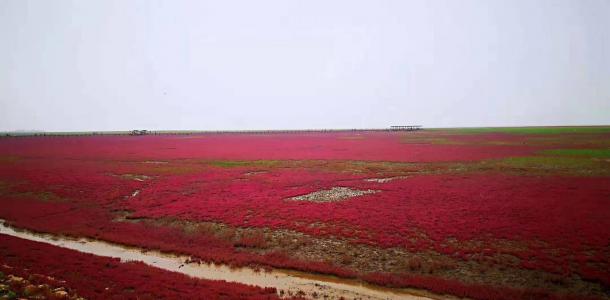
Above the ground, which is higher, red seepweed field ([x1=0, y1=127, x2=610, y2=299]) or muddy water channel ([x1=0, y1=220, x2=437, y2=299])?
red seepweed field ([x1=0, y1=127, x2=610, y2=299])

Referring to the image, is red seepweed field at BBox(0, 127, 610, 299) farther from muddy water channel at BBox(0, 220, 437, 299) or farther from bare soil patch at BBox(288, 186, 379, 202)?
muddy water channel at BBox(0, 220, 437, 299)

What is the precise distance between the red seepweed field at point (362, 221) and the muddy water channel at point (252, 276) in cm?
63

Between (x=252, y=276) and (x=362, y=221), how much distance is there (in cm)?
1019

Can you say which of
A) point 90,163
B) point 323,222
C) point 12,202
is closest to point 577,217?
point 323,222

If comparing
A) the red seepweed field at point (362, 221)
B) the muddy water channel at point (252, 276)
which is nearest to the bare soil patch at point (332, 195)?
the red seepweed field at point (362, 221)

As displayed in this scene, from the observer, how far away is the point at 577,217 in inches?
874

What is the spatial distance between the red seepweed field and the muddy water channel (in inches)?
24.9

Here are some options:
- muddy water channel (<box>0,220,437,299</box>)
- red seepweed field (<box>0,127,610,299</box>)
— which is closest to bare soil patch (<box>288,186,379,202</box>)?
red seepweed field (<box>0,127,610,299</box>)

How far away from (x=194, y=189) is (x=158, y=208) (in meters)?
6.98

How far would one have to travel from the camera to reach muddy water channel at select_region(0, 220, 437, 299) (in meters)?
14.2

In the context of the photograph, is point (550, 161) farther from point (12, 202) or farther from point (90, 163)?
point (90, 163)

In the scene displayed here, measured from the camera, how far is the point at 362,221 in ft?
77.3

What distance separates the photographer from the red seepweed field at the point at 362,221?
15.6 meters

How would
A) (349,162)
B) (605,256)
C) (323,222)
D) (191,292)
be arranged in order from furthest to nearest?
(349,162) → (323,222) → (605,256) → (191,292)
